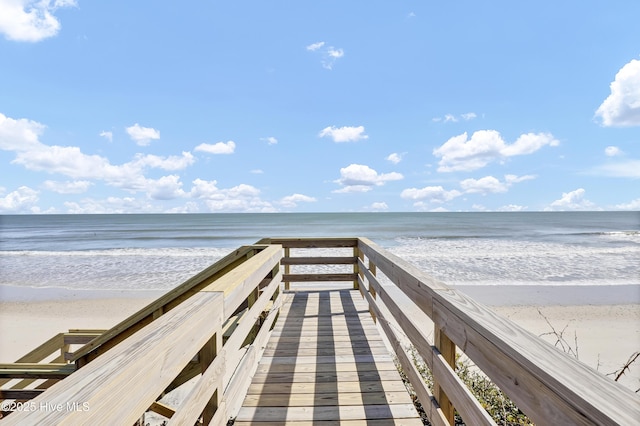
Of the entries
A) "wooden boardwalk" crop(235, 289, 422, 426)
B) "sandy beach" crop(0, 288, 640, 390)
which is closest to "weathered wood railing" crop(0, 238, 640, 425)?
"wooden boardwalk" crop(235, 289, 422, 426)

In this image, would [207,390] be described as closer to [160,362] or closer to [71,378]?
[160,362]

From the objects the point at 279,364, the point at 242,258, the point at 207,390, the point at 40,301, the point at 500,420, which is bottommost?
the point at 40,301

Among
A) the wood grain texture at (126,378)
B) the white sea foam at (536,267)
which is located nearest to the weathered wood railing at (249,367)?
the wood grain texture at (126,378)

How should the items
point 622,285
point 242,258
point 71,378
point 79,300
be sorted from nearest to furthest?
1. point 71,378
2. point 242,258
3. point 79,300
4. point 622,285

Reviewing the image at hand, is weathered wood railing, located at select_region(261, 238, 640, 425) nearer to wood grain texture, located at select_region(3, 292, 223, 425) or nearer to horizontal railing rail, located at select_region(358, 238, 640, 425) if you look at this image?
horizontal railing rail, located at select_region(358, 238, 640, 425)

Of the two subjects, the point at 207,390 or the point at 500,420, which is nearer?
the point at 207,390

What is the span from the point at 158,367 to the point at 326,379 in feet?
6.11

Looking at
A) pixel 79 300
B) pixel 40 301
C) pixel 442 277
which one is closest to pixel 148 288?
pixel 79 300

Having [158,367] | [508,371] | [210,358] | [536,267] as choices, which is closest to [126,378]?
[158,367]

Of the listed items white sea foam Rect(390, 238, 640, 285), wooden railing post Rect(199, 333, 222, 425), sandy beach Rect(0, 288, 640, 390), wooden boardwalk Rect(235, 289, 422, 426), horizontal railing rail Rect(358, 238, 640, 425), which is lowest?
sandy beach Rect(0, 288, 640, 390)

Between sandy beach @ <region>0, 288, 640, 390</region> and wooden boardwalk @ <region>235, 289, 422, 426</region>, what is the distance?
404 centimetres

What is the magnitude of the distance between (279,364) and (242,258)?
126 centimetres

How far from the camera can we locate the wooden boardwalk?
82.0 inches

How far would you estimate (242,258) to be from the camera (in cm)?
355
